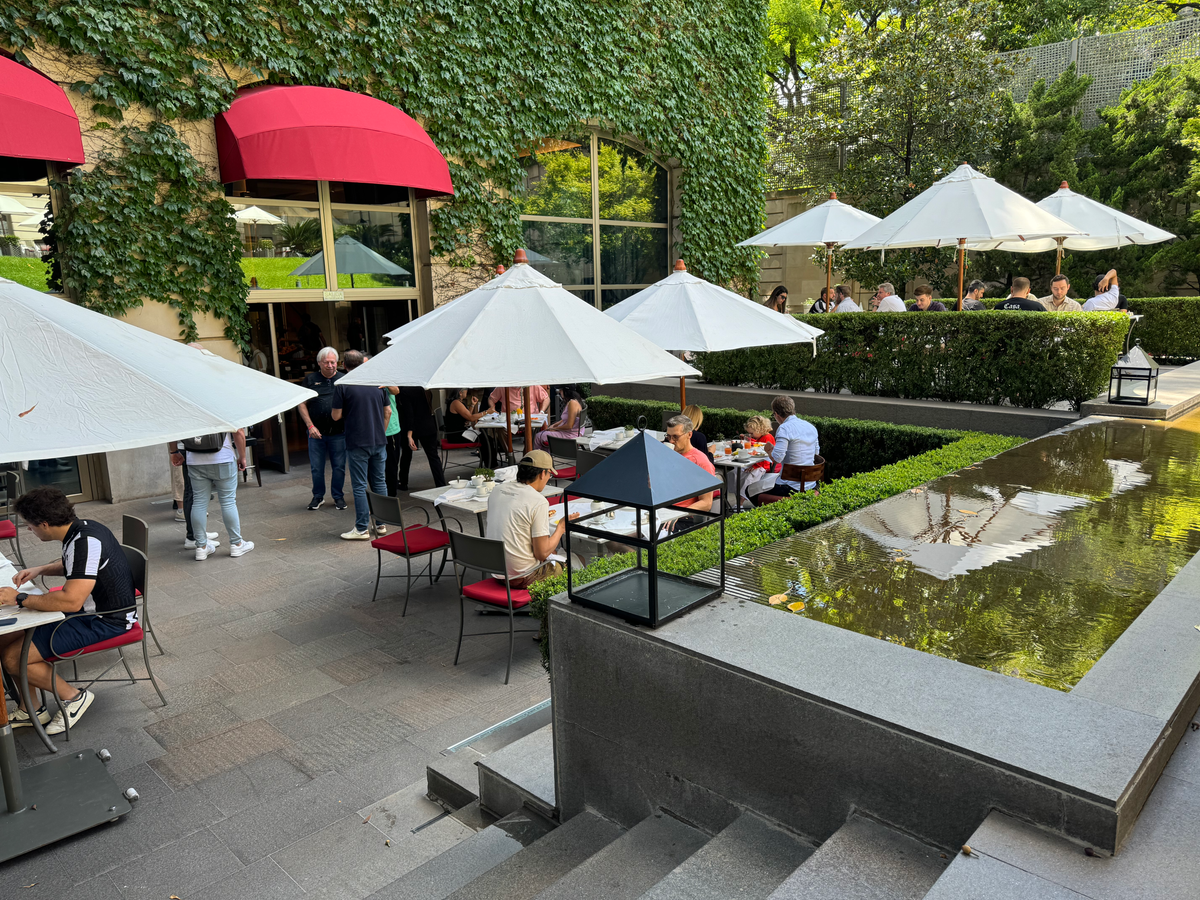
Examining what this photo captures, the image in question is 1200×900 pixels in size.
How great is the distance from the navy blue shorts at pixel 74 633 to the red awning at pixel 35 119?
5.91 meters

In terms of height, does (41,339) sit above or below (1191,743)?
above

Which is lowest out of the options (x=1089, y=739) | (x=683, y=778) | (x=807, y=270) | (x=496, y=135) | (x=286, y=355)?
(x=683, y=778)

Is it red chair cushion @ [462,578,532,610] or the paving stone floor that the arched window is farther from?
red chair cushion @ [462,578,532,610]

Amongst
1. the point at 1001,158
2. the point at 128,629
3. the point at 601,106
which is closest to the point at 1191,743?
the point at 128,629

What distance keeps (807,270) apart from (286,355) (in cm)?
1852

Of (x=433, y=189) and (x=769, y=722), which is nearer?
(x=769, y=722)

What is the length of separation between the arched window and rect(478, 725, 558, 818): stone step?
12008mm

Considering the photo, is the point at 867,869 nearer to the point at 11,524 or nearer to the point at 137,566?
the point at 137,566

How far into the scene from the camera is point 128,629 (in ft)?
17.2

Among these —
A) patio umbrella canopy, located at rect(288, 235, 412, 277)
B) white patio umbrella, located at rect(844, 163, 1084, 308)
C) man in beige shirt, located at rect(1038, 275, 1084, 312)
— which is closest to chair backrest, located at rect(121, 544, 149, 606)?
patio umbrella canopy, located at rect(288, 235, 412, 277)

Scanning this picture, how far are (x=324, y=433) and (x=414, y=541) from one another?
3.77 meters

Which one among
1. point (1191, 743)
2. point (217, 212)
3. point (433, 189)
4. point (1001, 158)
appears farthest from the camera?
point (1001, 158)

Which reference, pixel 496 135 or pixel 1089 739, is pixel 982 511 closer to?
pixel 1089 739

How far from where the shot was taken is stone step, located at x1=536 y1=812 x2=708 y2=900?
10.00ft
